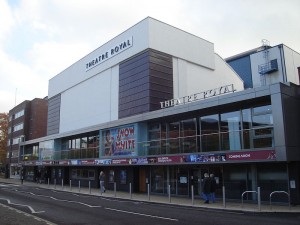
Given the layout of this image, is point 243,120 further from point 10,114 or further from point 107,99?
point 10,114

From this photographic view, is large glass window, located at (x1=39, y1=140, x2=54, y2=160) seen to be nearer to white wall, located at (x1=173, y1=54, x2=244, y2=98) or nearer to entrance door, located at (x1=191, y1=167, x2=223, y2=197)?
white wall, located at (x1=173, y1=54, x2=244, y2=98)

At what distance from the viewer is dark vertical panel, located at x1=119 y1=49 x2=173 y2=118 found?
98.5 feet

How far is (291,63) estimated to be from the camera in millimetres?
37094

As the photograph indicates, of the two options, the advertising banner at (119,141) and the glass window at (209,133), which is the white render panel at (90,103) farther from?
the glass window at (209,133)

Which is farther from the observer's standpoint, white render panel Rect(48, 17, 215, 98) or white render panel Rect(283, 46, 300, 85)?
white render panel Rect(283, 46, 300, 85)

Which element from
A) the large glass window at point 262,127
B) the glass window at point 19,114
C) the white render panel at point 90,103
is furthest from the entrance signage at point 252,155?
the glass window at point 19,114

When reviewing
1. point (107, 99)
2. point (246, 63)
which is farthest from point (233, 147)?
point (246, 63)

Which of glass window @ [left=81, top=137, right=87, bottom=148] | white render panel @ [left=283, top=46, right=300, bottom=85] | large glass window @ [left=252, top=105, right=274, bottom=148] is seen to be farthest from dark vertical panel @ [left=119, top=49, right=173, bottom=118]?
white render panel @ [left=283, top=46, right=300, bottom=85]

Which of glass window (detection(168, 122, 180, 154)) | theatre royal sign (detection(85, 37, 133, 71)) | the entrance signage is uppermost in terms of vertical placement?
theatre royal sign (detection(85, 37, 133, 71))

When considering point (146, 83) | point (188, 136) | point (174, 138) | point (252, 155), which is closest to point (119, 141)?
point (146, 83)

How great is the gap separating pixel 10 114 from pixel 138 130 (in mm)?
56718

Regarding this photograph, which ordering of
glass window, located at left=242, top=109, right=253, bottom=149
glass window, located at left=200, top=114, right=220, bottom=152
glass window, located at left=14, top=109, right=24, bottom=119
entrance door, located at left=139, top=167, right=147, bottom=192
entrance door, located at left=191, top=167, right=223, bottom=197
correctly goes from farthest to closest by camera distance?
glass window, located at left=14, top=109, right=24, bottom=119, entrance door, located at left=139, top=167, right=147, bottom=192, entrance door, located at left=191, top=167, right=223, bottom=197, glass window, located at left=200, top=114, right=220, bottom=152, glass window, located at left=242, top=109, right=253, bottom=149

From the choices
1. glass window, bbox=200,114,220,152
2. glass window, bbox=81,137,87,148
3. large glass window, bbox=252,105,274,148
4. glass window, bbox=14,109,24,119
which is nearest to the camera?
large glass window, bbox=252,105,274,148

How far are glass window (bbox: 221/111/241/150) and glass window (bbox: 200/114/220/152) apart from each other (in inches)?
18.9
